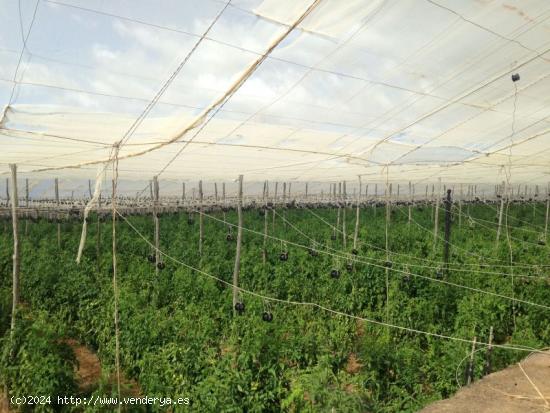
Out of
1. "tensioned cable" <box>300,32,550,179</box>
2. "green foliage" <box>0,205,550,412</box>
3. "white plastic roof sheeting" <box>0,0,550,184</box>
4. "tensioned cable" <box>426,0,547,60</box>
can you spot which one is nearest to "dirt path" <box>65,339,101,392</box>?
"green foliage" <box>0,205,550,412</box>

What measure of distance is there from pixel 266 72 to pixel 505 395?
4.15 metres

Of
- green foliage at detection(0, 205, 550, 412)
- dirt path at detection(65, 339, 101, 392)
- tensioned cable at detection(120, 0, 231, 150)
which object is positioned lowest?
dirt path at detection(65, 339, 101, 392)

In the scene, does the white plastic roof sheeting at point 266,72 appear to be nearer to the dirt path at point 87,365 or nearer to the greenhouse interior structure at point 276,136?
the greenhouse interior structure at point 276,136

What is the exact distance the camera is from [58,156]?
6.80m

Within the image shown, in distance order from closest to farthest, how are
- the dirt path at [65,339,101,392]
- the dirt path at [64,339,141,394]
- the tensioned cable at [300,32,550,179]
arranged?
the tensioned cable at [300,32,550,179] → the dirt path at [64,339,141,394] → the dirt path at [65,339,101,392]

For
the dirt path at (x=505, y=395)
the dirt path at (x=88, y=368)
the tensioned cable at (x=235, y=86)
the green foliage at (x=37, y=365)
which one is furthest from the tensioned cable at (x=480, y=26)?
the dirt path at (x=88, y=368)

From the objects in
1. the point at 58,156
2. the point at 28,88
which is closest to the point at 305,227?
the point at 58,156

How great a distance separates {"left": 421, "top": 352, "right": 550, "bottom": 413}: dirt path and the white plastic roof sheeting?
3.26m

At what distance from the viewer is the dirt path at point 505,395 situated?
358cm

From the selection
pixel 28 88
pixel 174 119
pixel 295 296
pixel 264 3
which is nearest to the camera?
pixel 264 3

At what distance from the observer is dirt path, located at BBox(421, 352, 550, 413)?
358cm

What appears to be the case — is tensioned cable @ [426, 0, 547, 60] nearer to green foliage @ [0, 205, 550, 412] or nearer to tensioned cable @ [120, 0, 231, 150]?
tensioned cable @ [120, 0, 231, 150]

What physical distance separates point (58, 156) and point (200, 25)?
5.22 meters

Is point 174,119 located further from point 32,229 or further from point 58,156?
point 32,229
